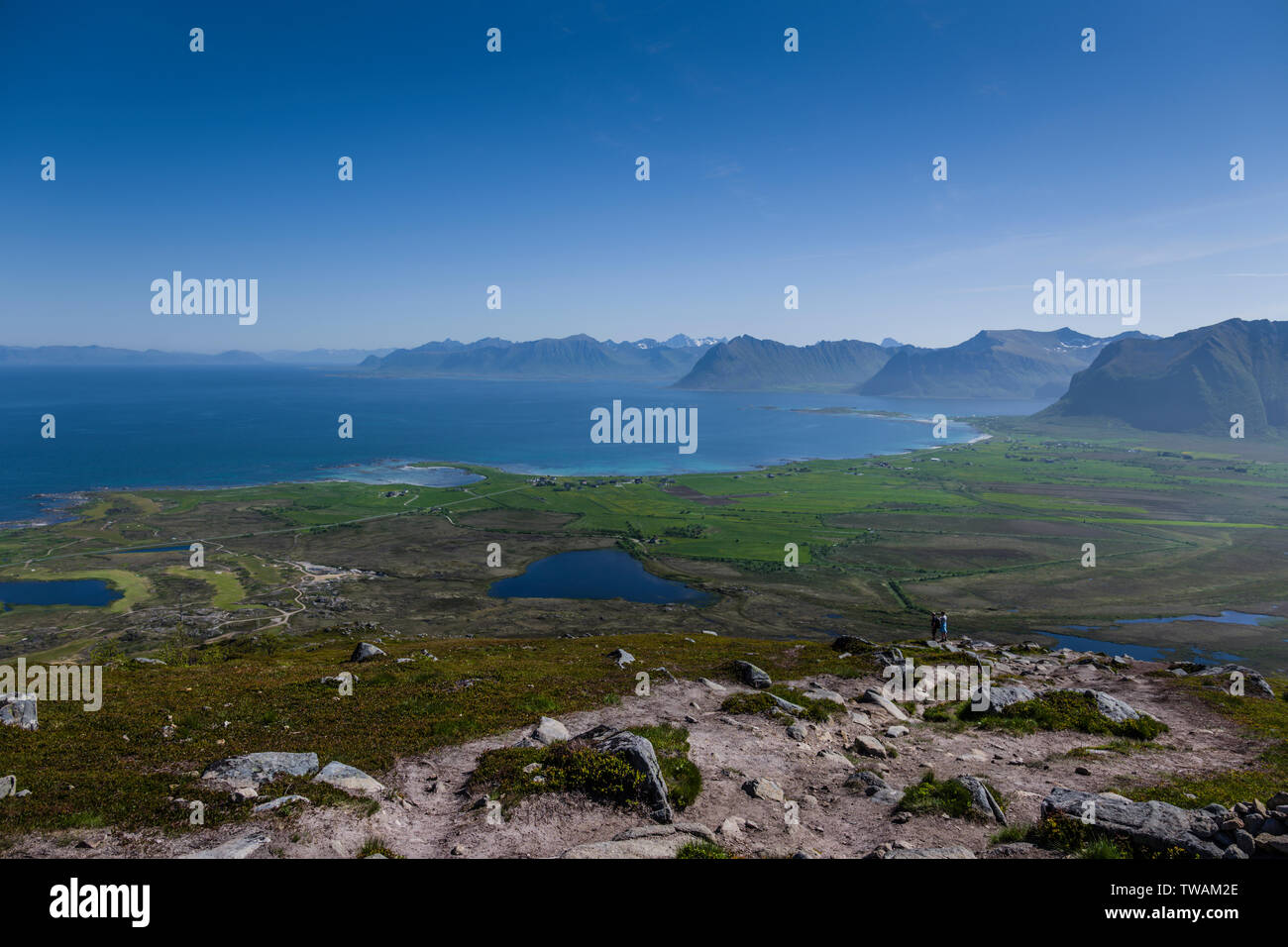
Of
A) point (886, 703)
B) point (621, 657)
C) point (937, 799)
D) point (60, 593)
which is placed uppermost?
point (937, 799)

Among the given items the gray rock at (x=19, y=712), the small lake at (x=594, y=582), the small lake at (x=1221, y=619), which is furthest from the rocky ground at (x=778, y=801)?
the small lake at (x=1221, y=619)

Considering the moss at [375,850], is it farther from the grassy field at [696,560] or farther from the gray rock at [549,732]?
the grassy field at [696,560]

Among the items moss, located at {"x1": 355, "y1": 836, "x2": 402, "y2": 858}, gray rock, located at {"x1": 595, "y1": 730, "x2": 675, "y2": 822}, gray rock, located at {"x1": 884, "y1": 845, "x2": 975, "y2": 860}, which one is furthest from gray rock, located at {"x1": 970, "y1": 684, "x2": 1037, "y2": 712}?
moss, located at {"x1": 355, "y1": 836, "x2": 402, "y2": 858}

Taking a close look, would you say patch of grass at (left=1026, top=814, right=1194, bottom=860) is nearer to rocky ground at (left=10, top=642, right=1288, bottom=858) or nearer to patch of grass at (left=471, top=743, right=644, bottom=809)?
rocky ground at (left=10, top=642, right=1288, bottom=858)

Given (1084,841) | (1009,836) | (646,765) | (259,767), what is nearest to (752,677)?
(646,765)

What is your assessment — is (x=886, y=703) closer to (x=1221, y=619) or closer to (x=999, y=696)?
(x=999, y=696)

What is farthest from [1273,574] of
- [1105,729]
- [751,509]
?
[1105,729]
